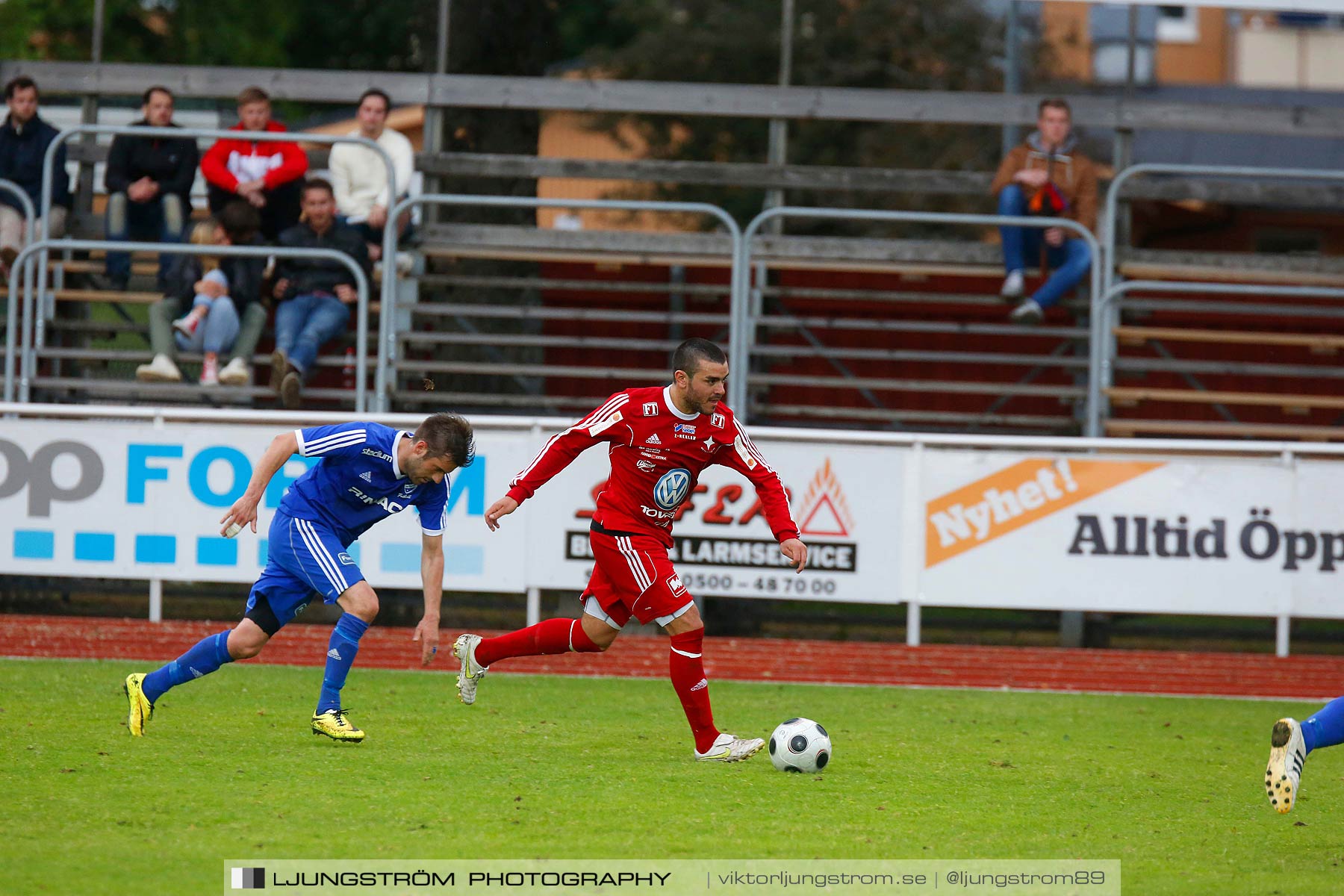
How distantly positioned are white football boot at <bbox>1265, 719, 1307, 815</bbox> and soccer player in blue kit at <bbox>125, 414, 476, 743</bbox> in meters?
3.67

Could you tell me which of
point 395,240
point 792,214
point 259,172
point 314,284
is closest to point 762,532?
point 792,214

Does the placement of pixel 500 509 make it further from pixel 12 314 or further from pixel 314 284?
pixel 12 314

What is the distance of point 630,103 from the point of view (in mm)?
14828

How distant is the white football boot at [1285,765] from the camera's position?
571cm

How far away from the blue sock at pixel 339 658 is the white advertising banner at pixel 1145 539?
5.11 meters

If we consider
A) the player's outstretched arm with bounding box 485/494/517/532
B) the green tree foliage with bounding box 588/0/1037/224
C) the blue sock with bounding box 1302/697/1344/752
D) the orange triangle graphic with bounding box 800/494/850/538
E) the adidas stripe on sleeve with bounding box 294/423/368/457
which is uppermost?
the green tree foliage with bounding box 588/0/1037/224

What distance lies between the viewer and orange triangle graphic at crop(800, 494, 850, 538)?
11359 millimetres

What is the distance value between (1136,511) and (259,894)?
803cm

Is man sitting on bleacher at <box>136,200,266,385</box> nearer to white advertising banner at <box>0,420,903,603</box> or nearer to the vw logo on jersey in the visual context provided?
white advertising banner at <box>0,420,903,603</box>

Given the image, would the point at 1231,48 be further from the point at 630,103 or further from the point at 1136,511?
the point at 1136,511

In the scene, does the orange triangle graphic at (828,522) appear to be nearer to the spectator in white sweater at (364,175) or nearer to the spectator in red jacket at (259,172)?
the spectator in white sweater at (364,175)

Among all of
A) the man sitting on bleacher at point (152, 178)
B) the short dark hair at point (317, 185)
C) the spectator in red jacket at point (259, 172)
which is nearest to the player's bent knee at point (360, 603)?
the short dark hair at point (317, 185)

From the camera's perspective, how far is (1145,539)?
11344 mm

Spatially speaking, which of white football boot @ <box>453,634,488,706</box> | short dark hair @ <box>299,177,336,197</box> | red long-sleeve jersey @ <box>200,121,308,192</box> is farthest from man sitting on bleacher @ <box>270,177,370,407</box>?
white football boot @ <box>453,634,488,706</box>
